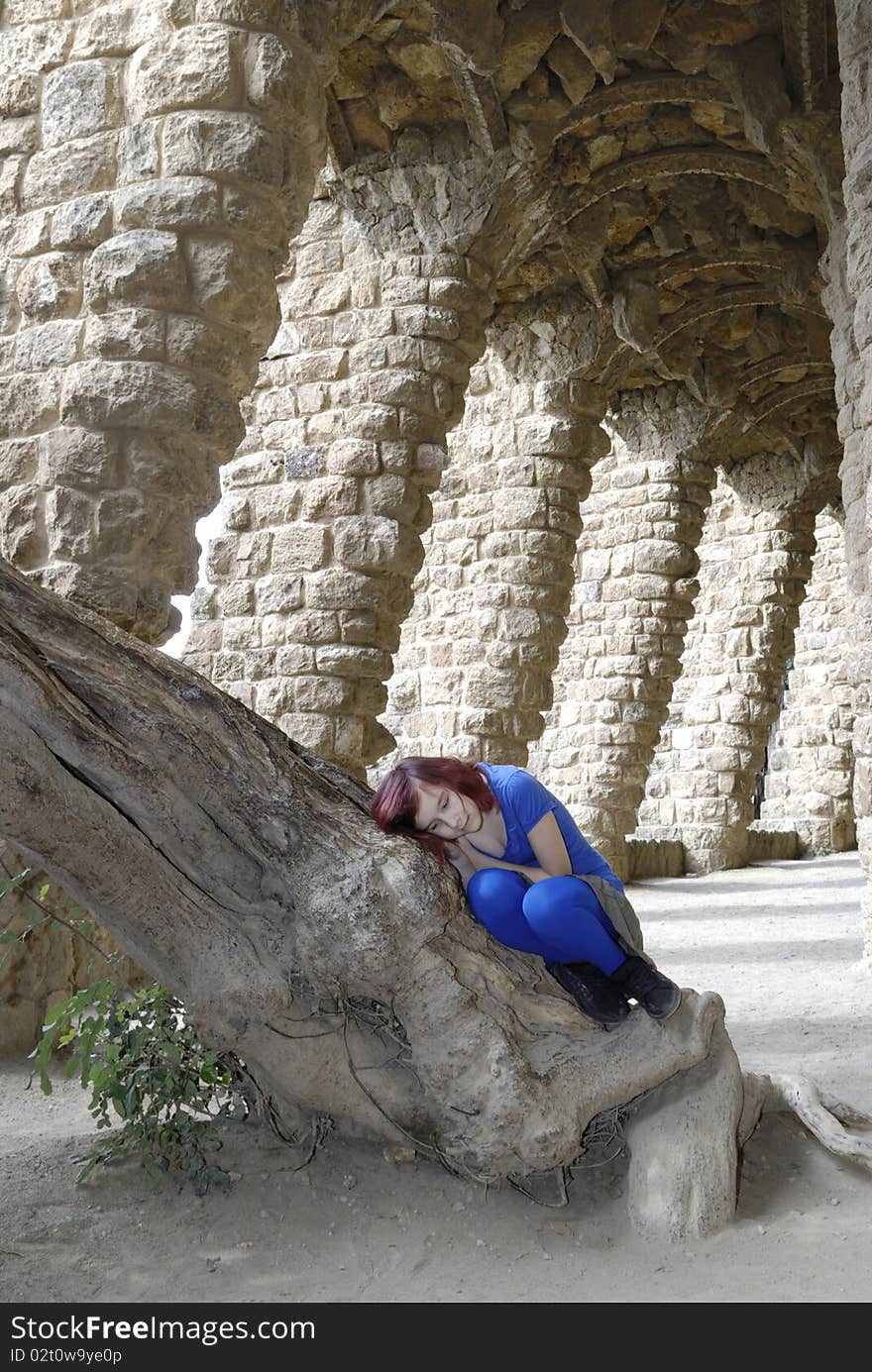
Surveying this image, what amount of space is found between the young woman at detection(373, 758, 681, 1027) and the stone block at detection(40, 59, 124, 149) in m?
3.79

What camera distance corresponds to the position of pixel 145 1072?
3010 millimetres

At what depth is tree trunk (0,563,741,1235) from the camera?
8.39 ft

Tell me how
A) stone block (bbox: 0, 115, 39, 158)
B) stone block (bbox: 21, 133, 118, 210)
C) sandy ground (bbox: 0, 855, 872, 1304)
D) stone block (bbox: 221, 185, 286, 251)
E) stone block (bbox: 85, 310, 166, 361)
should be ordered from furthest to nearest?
stone block (bbox: 0, 115, 39, 158)
stone block (bbox: 21, 133, 118, 210)
stone block (bbox: 221, 185, 286, 251)
stone block (bbox: 85, 310, 166, 361)
sandy ground (bbox: 0, 855, 872, 1304)

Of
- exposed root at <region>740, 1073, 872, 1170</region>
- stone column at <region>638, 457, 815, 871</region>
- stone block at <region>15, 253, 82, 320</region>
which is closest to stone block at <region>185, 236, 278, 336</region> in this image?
stone block at <region>15, 253, 82, 320</region>

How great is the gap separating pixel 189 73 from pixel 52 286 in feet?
3.50

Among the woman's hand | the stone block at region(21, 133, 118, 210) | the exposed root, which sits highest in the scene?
the stone block at region(21, 133, 118, 210)

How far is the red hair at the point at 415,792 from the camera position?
2.80m

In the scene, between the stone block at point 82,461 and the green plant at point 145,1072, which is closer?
the green plant at point 145,1072

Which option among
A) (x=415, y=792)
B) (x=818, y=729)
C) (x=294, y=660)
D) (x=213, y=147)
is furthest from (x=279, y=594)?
(x=818, y=729)

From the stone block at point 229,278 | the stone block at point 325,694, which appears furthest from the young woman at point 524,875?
the stone block at point 325,694

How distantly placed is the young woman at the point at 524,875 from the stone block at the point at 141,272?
297 cm

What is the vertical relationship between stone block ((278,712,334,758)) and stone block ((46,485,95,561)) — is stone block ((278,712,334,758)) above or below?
below

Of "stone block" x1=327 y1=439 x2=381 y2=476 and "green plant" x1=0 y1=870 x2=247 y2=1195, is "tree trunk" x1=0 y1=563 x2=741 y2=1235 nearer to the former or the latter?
"green plant" x1=0 y1=870 x2=247 y2=1195

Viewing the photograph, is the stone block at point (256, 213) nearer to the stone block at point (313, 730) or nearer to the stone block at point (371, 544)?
the stone block at point (371, 544)
